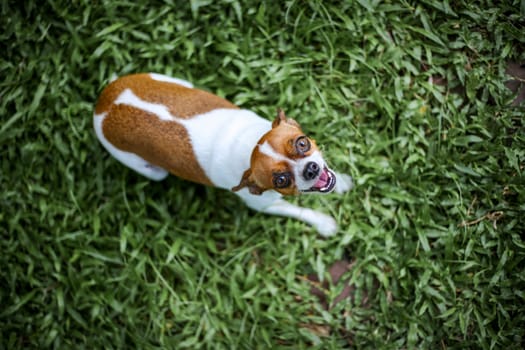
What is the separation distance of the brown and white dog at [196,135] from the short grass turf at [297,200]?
648 millimetres

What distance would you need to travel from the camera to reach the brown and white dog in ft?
9.08

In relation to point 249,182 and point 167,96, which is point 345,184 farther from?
point 167,96

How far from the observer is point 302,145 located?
2.68 metres

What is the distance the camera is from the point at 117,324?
12.7ft

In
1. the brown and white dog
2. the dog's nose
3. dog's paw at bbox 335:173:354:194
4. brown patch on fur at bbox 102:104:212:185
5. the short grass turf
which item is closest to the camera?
the dog's nose

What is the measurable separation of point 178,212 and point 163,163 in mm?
802

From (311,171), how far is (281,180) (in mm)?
177

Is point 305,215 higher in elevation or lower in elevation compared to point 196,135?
lower

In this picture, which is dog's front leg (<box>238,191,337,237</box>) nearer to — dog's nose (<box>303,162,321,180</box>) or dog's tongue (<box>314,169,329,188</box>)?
dog's tongue (<box>314,169,329,188</box>)

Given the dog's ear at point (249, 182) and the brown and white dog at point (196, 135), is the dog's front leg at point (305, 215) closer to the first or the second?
the brown and white dog at point (196, 135)

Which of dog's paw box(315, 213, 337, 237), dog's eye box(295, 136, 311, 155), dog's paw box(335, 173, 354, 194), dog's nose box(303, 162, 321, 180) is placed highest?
dog's eye box(295, 136, 311, 155)

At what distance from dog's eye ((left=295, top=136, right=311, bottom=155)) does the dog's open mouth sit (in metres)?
0.19

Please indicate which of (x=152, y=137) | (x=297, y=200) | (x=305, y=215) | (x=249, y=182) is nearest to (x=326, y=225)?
(x=305, y=215)

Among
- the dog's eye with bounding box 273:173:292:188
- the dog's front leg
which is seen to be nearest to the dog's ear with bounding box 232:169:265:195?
the dog's eye with bounding box 273:173:292:188
